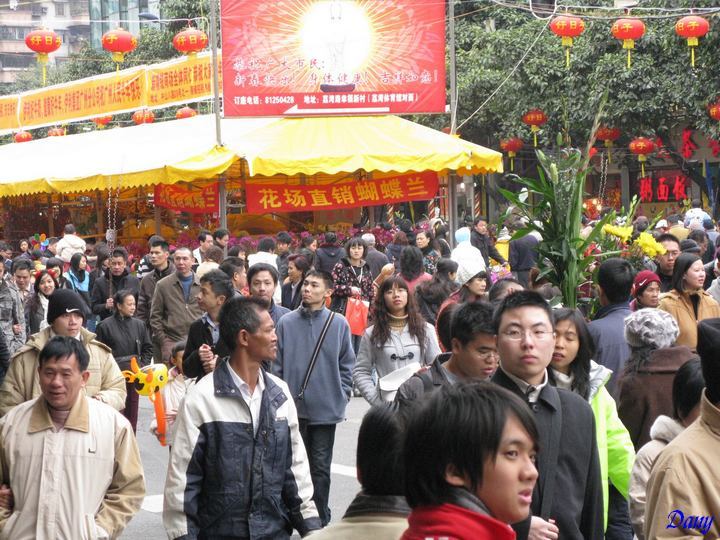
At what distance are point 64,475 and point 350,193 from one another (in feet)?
48.8

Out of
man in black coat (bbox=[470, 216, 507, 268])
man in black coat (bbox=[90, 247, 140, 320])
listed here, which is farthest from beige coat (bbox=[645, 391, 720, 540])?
man in black coat (bbox=[470, 216, 507, 268])

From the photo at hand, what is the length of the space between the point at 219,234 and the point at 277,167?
10.4 feet

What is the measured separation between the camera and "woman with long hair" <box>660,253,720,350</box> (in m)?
7.52

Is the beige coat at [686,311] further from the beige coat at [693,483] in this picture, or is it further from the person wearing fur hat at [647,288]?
the beige coat at [693,483]

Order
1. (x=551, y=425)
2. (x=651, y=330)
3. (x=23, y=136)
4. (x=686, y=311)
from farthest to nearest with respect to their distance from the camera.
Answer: (x=23, y=136), (x=686, y=311), (x=651, y=330), (x=551, y=425)

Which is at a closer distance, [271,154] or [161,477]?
[161,477]

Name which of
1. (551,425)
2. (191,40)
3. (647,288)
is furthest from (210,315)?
(191,40)

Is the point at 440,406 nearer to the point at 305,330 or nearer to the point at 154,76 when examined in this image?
the point at 305,330

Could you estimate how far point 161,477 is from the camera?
895cm

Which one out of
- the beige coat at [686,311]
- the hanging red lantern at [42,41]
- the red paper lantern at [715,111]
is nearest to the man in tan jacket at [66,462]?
the beige coat at [686,311]

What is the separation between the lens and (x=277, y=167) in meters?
17.2

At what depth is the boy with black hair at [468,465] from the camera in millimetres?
2340

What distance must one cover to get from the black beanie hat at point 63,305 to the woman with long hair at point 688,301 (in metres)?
3.67

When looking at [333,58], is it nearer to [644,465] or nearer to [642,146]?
[642,146]
